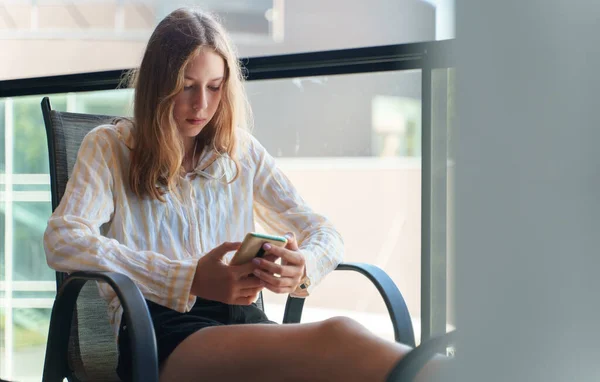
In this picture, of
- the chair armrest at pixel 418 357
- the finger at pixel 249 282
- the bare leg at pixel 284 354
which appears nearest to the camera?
the chair armrest at pixel 418 357

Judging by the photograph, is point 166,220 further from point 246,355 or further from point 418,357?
point 418,357

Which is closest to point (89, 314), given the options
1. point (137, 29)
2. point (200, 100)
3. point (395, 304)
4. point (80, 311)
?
point (80, 311)

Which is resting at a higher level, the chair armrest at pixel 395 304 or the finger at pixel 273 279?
the finger at pixel 273 279

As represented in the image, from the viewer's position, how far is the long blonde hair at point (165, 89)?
4.73 ft

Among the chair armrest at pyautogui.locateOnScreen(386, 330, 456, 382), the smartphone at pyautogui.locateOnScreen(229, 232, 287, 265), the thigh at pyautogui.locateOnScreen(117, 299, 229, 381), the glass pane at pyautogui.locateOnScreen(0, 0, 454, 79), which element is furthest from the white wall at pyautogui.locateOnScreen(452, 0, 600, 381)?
the glass pane at pyautogui.locateOnScreen(0, 0, 454, 79)

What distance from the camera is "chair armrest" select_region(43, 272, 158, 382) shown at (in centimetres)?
106

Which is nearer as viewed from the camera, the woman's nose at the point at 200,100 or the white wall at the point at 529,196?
the white wall at the point at 529,196

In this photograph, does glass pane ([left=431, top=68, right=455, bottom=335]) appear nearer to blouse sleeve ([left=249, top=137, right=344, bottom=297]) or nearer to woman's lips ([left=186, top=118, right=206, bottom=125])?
blouse sleeve ([left=249, top=137, right=344, bottom=297])

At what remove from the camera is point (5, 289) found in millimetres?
2600

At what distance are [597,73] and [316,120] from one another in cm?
219

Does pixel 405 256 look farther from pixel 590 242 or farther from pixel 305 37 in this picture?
pixel 590 242

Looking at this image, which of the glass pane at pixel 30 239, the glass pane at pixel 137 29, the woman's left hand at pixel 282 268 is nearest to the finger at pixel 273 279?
the woman's left hand at pixel 282 268

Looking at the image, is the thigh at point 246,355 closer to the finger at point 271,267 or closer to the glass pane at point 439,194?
the finger at point 271,267

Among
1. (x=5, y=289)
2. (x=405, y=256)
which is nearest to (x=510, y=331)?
(x=405, y=256)
